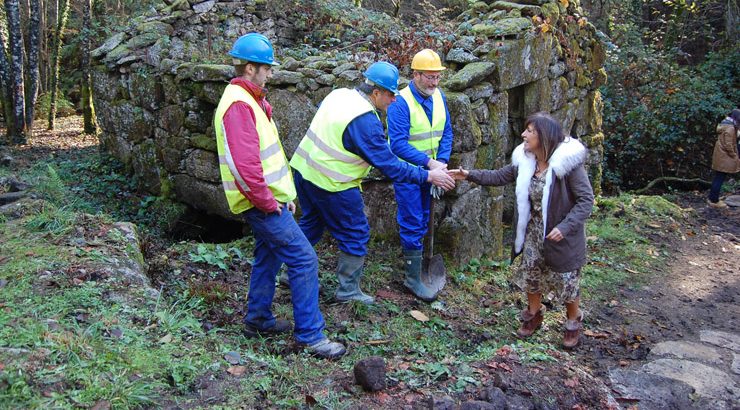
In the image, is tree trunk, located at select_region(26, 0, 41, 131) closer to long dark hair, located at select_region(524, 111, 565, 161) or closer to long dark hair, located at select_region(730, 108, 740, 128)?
long dark hair, located at select_region(524, 111, 565, 161)

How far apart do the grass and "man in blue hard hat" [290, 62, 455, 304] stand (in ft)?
2.23

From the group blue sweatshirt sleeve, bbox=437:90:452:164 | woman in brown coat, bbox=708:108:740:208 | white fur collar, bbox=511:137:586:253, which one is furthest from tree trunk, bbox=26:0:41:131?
woman in brown coat, bbox=708:108:740:208

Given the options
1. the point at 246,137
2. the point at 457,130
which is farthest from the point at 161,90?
the point at 246,137

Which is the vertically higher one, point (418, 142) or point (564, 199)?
point (418, 142)

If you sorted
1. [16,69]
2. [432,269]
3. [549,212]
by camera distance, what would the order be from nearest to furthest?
[549,212] < [432,269] < [16,69]

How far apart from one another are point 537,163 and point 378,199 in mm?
1901

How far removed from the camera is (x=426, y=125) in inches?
205

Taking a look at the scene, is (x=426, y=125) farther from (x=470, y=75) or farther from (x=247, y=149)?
(x=247, y=149)

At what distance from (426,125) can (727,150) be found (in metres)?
7.30

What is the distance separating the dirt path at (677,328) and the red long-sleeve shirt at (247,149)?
2.64 meters

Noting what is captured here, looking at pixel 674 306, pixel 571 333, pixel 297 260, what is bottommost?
pixel 674 306

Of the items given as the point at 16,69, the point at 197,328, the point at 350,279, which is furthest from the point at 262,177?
the point at 16,69

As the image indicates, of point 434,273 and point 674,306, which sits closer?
point 434,273

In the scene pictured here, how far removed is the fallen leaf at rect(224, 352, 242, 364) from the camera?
3.54 metres
